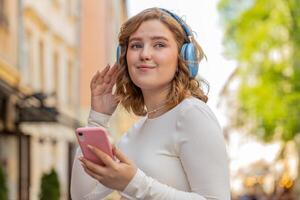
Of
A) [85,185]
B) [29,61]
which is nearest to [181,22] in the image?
[85,185]

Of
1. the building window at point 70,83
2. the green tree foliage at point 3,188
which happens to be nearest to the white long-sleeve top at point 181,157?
the green tree foliage at point 3,188

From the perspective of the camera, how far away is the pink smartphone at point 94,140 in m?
2.53

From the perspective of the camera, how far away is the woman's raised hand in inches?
119

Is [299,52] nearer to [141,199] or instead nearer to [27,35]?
[27,35]

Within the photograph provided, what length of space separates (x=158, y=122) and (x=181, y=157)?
0.16 m

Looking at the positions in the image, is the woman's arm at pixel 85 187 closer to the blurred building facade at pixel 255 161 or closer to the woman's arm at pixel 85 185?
the woman's arm at pixel 85 185

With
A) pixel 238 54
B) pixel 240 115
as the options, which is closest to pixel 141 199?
pixel 238 54

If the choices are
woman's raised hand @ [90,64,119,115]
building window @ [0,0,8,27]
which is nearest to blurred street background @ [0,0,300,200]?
building window @ [0,0,8,27]

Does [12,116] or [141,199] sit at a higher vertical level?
[141,199]

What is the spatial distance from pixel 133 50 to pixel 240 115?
3408 cm

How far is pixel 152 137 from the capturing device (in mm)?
2779

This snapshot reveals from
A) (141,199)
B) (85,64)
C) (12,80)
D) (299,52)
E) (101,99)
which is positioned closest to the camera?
(141,199)

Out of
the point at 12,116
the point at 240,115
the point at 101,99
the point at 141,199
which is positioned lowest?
the point at 240,115

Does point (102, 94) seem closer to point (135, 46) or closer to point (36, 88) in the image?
point (135, 46)
